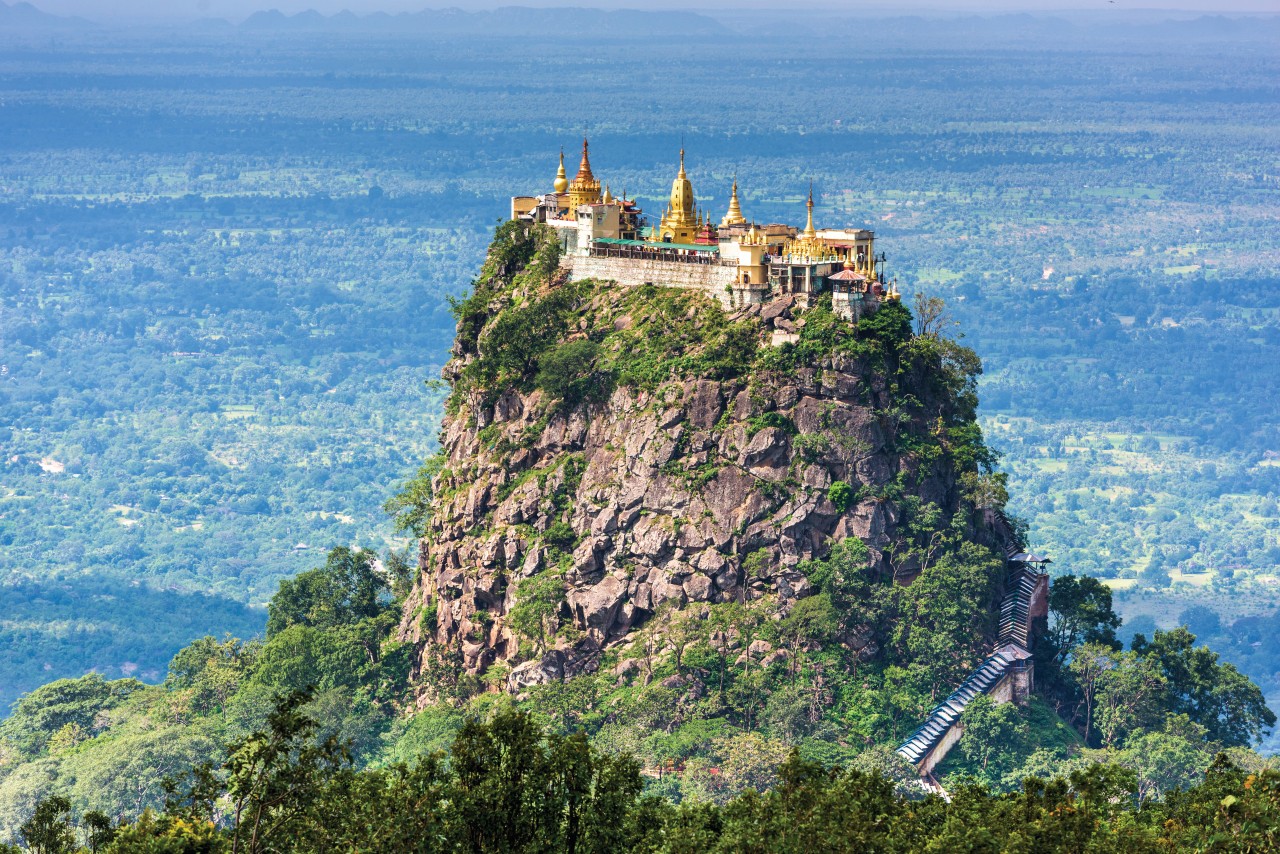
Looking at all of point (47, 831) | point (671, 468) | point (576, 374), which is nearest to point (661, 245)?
point (576, 374)

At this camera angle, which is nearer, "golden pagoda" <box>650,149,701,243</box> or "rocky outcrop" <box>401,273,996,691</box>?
"rocky outcrop" <box>401,273,996,691</box>

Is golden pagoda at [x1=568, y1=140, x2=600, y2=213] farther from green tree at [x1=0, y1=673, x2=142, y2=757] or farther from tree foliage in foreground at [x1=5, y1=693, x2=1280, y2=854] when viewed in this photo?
tree foliage in foreground at [x1=5, y1=693, x2=1280, y2=854]

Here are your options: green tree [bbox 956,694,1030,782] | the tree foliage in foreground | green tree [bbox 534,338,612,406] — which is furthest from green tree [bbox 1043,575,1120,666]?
the tree foliage in foreground

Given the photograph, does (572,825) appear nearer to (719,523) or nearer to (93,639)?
(719,523)

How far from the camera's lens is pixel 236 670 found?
9581 cm

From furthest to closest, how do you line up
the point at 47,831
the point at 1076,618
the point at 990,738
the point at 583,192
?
the point at 583,192
the point at 1076,618
the point at 990,738
the point at 47,831

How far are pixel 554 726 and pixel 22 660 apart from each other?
89518 mm

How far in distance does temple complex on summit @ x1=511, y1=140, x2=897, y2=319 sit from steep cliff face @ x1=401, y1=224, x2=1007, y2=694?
78cm

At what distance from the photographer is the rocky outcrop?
84438mm

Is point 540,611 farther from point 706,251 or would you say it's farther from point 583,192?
point 583,192

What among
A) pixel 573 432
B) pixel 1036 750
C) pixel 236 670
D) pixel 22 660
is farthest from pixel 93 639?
pixel 1036 750

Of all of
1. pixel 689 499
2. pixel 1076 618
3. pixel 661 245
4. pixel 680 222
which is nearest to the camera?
pixel 689 499

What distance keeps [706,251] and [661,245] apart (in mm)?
2501

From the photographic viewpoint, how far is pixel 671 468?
85.6m
